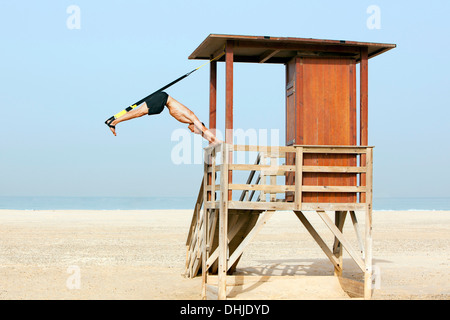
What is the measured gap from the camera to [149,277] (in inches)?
633

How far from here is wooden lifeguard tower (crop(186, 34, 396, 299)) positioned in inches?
513

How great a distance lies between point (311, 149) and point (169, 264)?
715 centimetres

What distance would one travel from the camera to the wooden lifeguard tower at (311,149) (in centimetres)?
1303

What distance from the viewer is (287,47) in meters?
13.6

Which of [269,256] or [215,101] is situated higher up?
[215,101]

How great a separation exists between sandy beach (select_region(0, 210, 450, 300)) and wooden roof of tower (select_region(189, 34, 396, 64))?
15.8 feet

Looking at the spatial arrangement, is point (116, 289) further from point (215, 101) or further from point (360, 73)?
point (360, 73)

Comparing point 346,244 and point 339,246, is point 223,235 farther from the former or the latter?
point 339,246

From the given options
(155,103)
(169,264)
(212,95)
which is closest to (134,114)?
(155,103)

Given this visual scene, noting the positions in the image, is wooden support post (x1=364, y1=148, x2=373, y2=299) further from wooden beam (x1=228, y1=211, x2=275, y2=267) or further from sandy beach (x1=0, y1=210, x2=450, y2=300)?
wooden beam (x1=228, y1=211, x2=275, y2=267)

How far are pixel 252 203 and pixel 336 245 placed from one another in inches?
146

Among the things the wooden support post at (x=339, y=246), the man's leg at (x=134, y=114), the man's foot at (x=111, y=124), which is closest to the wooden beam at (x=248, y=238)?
the wooden support post at (x=339, y=246)
